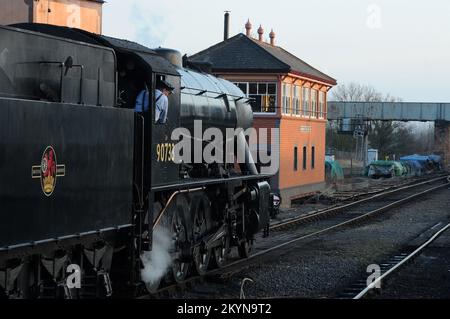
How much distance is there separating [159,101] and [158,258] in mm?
2336

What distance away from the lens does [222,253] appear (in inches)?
544

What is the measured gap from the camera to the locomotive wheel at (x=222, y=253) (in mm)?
13492

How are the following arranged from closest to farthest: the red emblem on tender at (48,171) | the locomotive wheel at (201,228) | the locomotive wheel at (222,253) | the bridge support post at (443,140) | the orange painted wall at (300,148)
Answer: the red emblem on tender at (48,171), the locomotive wheel at (201,228), the locomotive wheel at (222,253), the orange painted wall at (300,148), the bridge support post at (443,140)

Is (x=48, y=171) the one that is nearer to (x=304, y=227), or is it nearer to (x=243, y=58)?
(x=304, y=227)

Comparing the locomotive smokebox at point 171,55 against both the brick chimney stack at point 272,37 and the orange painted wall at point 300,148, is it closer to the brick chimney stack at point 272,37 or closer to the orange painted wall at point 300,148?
the orange painted wall at point 300,148

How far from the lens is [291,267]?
13352mm

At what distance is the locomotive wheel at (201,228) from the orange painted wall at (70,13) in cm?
1640

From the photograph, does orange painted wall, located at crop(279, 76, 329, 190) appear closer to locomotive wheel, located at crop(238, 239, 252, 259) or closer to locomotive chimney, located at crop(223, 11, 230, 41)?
locomotive chimney, located at crop(223, 11, 230, 41)

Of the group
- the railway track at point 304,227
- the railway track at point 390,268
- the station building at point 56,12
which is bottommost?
the railway track at point 304,227

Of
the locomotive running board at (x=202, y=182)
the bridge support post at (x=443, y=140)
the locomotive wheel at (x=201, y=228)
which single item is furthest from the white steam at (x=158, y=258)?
the bridge support post at (x=443, y=140)

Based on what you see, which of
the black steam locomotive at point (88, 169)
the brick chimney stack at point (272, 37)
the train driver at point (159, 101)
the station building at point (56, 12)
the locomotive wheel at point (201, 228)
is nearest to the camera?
the black steam locomotive at point (88, 169)

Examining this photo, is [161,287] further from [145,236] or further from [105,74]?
[105,74]

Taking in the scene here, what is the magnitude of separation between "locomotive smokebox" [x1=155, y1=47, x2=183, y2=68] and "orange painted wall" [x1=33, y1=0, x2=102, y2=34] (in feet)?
51.3
